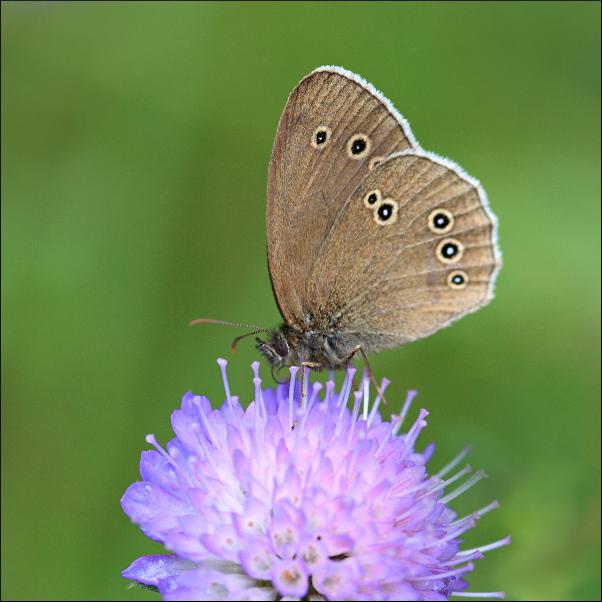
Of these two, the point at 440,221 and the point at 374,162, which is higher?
the point at 374,162

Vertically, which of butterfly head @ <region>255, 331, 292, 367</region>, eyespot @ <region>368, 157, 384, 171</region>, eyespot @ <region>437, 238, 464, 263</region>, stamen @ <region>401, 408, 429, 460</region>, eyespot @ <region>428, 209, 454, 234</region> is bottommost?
stamen @ <region>401, 408, 429, 460</region>

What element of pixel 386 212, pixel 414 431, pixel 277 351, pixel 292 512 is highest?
pixel 386 212

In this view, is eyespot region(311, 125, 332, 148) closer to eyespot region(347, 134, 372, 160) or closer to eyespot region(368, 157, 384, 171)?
eyespot region(347, 134, 372, 160)

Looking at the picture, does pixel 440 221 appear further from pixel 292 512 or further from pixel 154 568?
pixel 154 568

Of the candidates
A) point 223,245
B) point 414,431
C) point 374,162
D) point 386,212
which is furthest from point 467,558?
point 223,245

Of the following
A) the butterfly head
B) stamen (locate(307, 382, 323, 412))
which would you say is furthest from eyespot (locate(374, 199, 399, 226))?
stamen (locate(307, 382, 323, 412))

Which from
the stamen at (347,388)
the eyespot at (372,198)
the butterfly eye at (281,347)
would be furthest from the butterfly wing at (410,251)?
the stamen at (347,388)
